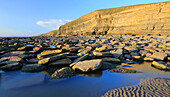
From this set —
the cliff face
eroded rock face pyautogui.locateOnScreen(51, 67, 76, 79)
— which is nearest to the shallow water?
eroded rock face pyautogui.locateOnScreen(51, 67, 76, 79)

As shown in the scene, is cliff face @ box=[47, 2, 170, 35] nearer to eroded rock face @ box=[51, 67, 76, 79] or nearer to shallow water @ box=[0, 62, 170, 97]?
shallow water @ box=[0, 62, 170, 97]

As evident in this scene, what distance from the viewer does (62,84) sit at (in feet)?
8.99

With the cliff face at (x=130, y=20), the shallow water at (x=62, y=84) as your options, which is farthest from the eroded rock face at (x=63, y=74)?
the cliff face at (x=130, y=20)

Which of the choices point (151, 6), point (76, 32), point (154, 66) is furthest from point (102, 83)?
point (76, 32)

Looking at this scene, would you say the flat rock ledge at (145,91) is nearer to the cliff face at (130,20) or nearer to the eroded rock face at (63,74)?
the eroded rock face at (63,74)

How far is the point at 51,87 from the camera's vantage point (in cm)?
259

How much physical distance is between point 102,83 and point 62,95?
1.12 meters

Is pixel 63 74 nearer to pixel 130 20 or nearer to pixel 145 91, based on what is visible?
pixel 145 91

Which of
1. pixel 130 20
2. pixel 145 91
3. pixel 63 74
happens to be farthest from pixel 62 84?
pixel 130 20

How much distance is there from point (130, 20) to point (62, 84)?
24.8m

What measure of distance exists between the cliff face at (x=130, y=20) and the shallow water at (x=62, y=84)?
2054 centimetres

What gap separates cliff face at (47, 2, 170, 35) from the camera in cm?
1931

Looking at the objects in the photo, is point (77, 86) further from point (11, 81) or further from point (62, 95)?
point (11, 81)

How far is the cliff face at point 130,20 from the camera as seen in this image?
1931 centimetres
